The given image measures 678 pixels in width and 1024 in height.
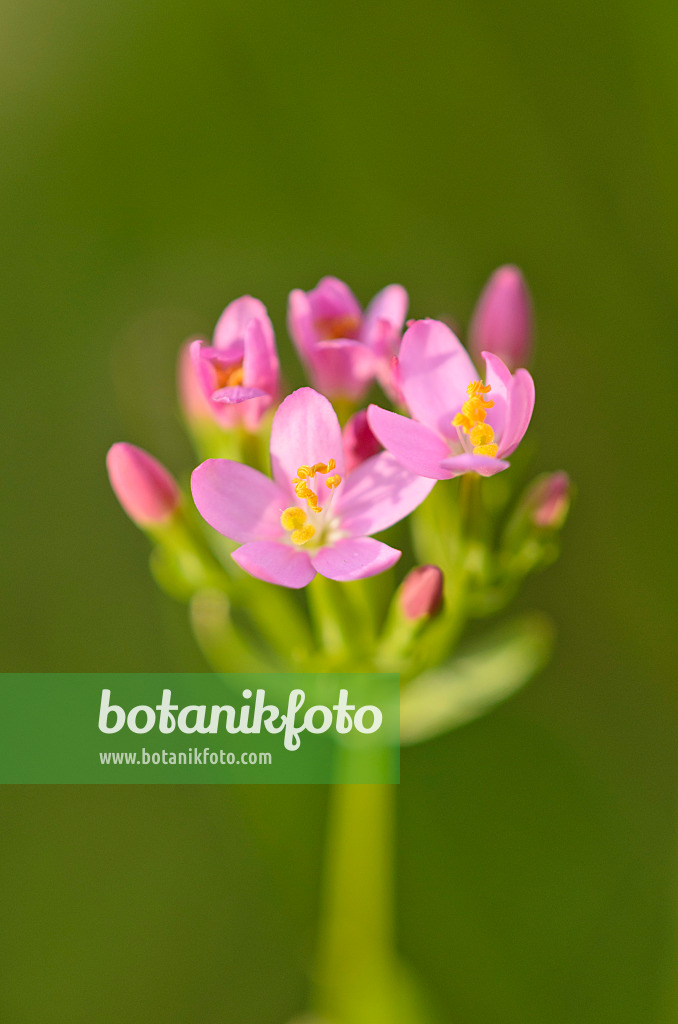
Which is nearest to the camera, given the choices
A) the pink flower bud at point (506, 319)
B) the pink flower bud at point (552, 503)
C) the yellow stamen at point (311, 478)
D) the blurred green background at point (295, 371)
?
the yellow stamen at point (311, 478)

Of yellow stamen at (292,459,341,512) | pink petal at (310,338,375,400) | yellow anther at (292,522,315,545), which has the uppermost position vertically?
pink petal at (310,338,375,400)

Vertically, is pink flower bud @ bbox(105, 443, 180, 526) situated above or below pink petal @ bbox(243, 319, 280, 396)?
below

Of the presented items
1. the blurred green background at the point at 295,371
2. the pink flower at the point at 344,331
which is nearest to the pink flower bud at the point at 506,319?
the pink flower at the point at 344,331

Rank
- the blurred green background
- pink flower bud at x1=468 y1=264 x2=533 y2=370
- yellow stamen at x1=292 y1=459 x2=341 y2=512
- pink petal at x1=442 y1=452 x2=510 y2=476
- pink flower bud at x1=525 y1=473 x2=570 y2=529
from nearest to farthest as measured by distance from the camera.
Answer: pink petal at x1=442 y1=452 x2=510 y2=476 → yellow stamen at x1=292 y1=459 x2=341 y2=512 → pink flower bud at x1=525 y1=473 x2=570 y2=529 → pink flower bud at x1=468 y1=264 x2=533 y2=370 → the blurred green background

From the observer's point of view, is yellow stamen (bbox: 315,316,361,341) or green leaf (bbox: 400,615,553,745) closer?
yellow stamen (bbox: 315,316,361,341)

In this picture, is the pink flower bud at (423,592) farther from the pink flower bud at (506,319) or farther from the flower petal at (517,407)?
the pink flower bud at (506,319)

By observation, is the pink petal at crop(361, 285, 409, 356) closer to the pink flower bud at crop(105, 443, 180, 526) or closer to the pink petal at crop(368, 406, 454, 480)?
the pink petal at crop(368, 406, 454, 480)

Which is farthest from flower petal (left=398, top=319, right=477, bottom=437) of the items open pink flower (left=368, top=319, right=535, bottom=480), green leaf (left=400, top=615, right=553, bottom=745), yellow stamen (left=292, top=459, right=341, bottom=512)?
green leaf (left=400, top=615, right=553, bottom=745)

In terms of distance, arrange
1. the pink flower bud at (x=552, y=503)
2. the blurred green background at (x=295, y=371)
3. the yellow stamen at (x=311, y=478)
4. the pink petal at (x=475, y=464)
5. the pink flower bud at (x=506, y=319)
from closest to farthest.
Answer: the pink petal at (x=475, y=464), the yellow stamen at (x=311, y=478), the pink flower bud at (x=552, y=503), the pink flower bud at (x=506, y=319), the blurred green background at (x=295, y=371)
